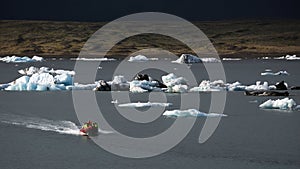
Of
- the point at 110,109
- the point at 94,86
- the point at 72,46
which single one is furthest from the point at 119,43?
the point at 110,109

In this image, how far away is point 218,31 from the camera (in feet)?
498

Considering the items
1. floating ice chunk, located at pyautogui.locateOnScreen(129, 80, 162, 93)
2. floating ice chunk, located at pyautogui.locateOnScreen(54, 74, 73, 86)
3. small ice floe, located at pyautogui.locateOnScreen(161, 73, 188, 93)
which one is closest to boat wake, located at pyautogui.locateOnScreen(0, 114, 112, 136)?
floating ice chunk, located at pyautogui.locateOnScreen(129, 80, 162, 93)

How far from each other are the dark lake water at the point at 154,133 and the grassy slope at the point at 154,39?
85549 mm

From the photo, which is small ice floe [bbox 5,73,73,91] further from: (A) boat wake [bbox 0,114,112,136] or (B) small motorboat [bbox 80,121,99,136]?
(B) small motorboat [bbox 80,121,99,136]

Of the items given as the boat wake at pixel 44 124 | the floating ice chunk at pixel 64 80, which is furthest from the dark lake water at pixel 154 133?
the floating ice chunk at pixel 64 80

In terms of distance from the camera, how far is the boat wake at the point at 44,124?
68.6 feet

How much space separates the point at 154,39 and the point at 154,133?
11694cm

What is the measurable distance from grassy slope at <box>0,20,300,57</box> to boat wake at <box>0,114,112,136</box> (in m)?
87.1

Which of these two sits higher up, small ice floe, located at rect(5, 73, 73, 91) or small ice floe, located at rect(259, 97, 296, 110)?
small ice floe, located at rect(5, 73, 73, 91)

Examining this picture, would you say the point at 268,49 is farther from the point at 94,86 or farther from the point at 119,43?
the point at 94,86

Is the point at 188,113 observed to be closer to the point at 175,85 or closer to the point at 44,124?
the point at 44,124

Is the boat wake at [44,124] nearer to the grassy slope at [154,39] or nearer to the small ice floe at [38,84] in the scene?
the small ice floe at [38,84]

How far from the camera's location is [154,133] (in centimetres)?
2053

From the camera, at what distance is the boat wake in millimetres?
20898
